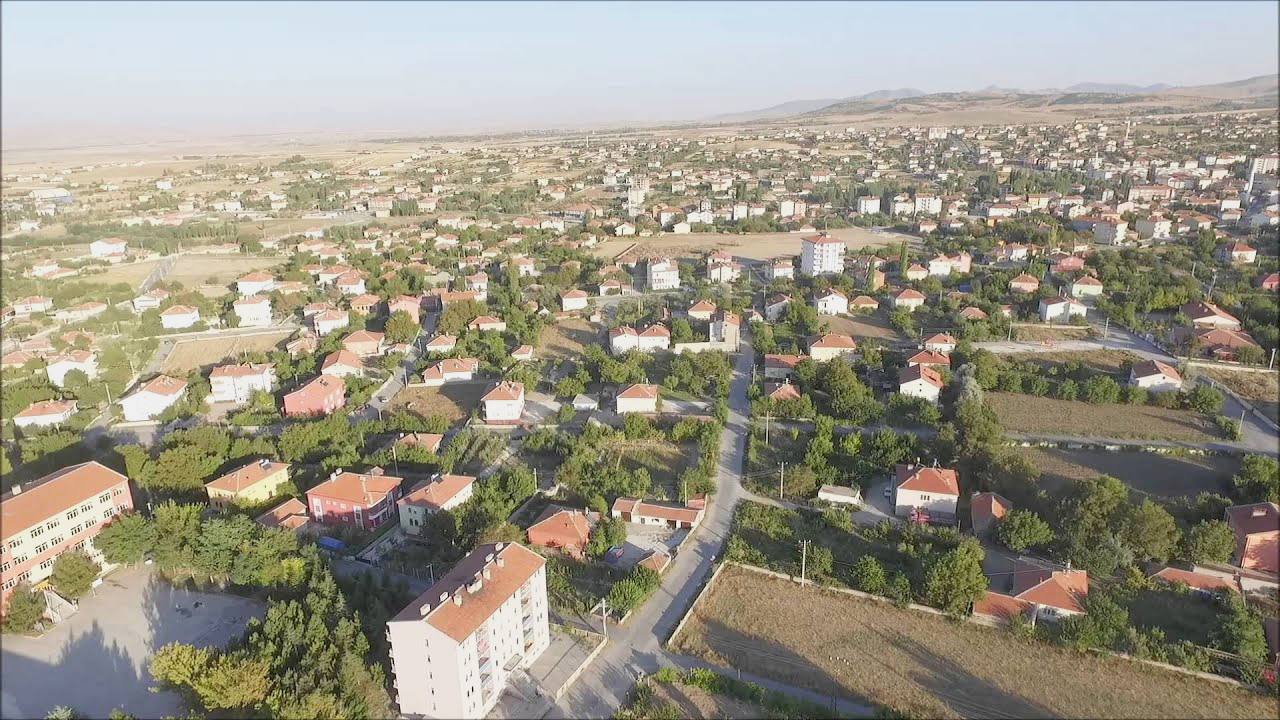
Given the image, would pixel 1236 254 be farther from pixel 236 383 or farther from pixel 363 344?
pixel 236 383

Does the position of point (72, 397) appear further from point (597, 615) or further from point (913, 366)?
point (913, 366)

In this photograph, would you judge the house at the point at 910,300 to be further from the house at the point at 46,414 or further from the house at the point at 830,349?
the house at the point at 46,414

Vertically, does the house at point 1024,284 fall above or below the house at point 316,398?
above

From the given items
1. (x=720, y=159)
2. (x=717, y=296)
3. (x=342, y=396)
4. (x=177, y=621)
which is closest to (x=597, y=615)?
(x=177, y=621)

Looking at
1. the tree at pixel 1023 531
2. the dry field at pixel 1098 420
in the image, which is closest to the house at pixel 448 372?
the dry field at pixel 1098 420

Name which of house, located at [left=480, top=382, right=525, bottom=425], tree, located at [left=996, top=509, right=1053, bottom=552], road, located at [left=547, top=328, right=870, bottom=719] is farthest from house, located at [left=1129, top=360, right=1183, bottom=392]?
house, located at [left=480, top=382, right=525, bottom=425]

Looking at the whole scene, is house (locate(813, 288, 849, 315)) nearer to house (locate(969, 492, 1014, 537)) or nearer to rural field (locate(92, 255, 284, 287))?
house (locate(969, 492, 1014, 537))

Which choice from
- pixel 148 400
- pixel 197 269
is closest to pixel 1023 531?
pixel 148 400

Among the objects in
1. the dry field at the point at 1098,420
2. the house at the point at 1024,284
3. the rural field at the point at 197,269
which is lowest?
the dry field at the point at 1098,420
